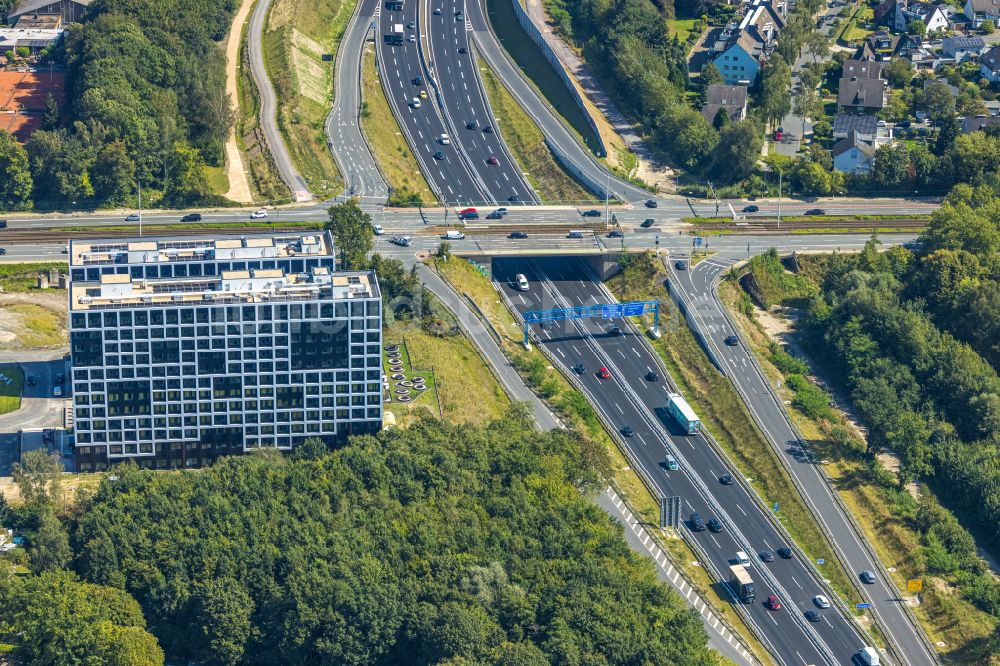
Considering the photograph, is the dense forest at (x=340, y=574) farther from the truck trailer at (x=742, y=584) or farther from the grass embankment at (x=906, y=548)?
the grass embankment at (x=906, y=548)

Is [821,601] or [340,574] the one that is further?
[821,601]

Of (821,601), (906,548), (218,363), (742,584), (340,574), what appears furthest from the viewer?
(906,548)

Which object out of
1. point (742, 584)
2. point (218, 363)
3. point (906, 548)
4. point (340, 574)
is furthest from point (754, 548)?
point (218, 363)

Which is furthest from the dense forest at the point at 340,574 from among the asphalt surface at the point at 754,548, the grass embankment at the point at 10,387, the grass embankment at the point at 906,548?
the grass embankment at the point at 906,548

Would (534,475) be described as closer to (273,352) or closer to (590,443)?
(590,443)

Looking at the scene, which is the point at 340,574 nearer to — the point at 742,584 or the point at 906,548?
the point at 742,584

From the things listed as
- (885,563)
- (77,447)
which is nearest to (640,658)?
(885,563)

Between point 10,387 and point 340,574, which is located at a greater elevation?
point 340,574
